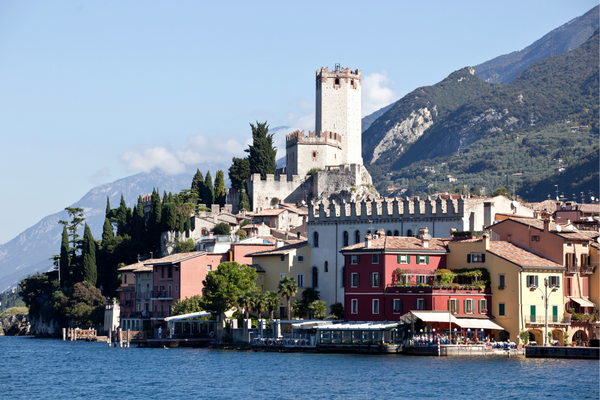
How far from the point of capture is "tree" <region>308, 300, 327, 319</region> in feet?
232

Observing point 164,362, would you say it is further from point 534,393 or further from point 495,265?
point 534,393

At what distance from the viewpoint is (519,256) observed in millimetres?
63062

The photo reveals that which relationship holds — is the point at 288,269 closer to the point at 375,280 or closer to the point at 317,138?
the point at 375,280

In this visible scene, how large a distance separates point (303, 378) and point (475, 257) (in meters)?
18.3

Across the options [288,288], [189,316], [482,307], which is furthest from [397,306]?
[189,316]

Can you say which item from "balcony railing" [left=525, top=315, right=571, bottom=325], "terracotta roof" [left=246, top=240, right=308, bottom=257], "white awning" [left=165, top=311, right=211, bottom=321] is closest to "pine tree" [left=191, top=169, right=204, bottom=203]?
"terracotta roof" [left=246, top=240, right=308, bottom=257]

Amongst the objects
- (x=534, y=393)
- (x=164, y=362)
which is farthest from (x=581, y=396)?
(x=164, y=362)

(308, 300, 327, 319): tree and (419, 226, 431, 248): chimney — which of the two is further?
(308, 300, 327, 319): tree

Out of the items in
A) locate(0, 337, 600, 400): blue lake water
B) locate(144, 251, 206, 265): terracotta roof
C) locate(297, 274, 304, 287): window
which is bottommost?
locate(0, 337, 600, 400): blue lake water

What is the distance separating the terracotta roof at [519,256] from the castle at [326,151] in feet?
141

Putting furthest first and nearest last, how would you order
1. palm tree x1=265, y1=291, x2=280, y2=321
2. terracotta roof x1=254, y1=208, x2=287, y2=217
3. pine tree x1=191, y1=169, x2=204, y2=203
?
pine tree x1=191, y1=169, x2=204, y2=203, terracotta roof x1=254, y1=208, x2=287, y2=217, palm tree x1=265, y1=291, x2=280, y2=321

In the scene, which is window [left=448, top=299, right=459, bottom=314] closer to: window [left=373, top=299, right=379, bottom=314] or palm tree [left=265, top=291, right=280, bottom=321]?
window [left=373, top=299, right=379, bottom=314]

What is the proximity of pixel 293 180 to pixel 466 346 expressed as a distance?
57470 millimetres

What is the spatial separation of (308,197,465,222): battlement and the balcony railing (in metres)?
11.8
